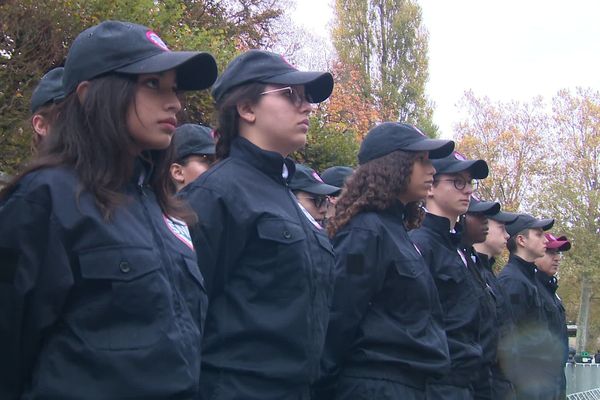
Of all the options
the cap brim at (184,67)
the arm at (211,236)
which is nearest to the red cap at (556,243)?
the arm at (211,236)

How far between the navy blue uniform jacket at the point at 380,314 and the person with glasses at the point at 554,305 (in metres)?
3.86

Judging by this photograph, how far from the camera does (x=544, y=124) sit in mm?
42219

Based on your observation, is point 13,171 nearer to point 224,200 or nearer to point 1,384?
point 224,200

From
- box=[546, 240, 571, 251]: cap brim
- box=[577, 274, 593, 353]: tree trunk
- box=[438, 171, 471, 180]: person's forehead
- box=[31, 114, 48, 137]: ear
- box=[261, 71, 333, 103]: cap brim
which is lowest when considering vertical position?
box=[577, 274, 593, 353]: tree trunk

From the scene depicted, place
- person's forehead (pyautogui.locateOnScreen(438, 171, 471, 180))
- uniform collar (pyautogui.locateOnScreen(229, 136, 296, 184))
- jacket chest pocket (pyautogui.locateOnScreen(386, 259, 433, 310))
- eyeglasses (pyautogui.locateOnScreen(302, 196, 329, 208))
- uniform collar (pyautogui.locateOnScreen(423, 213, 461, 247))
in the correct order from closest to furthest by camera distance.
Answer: uniform collar (pyautogui.locateOnScreen(229, 136, 296, 184)) → jacket chest pocket (pyautogui.locateOnScreen(386, 259, 433, 310)) → uniform collar (pyautogui.locateOnScreen(423, 213, 461, 247)) → person's forehead (pyautogui.locateOnScreen(438, 171, 471, 180)) → eyeglasses (pyautogui.locateOnScreen(302, 196, 329, 208))

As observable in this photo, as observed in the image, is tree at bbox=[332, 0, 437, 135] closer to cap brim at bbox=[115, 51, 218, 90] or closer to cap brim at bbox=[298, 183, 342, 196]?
cap brim at bbox=[298, 183, 342, 196]

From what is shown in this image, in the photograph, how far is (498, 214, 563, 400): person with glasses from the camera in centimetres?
711

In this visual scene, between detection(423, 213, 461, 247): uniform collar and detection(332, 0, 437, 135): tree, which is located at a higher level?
detection(332, 0, 437, 135): tree

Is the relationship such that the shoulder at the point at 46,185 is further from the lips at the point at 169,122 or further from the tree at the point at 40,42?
the tree at the point at 40,42

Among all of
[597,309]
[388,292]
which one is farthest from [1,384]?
[597,309]

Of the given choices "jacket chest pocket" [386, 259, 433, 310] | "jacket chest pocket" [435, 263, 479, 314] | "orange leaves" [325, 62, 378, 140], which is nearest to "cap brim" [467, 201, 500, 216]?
"jacket chest pocket" [435, 263, 479, 314]

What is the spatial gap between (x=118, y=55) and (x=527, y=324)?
5737 mm

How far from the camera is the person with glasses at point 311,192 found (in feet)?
19.8

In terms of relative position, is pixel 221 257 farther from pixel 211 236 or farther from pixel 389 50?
pixel 389 50
